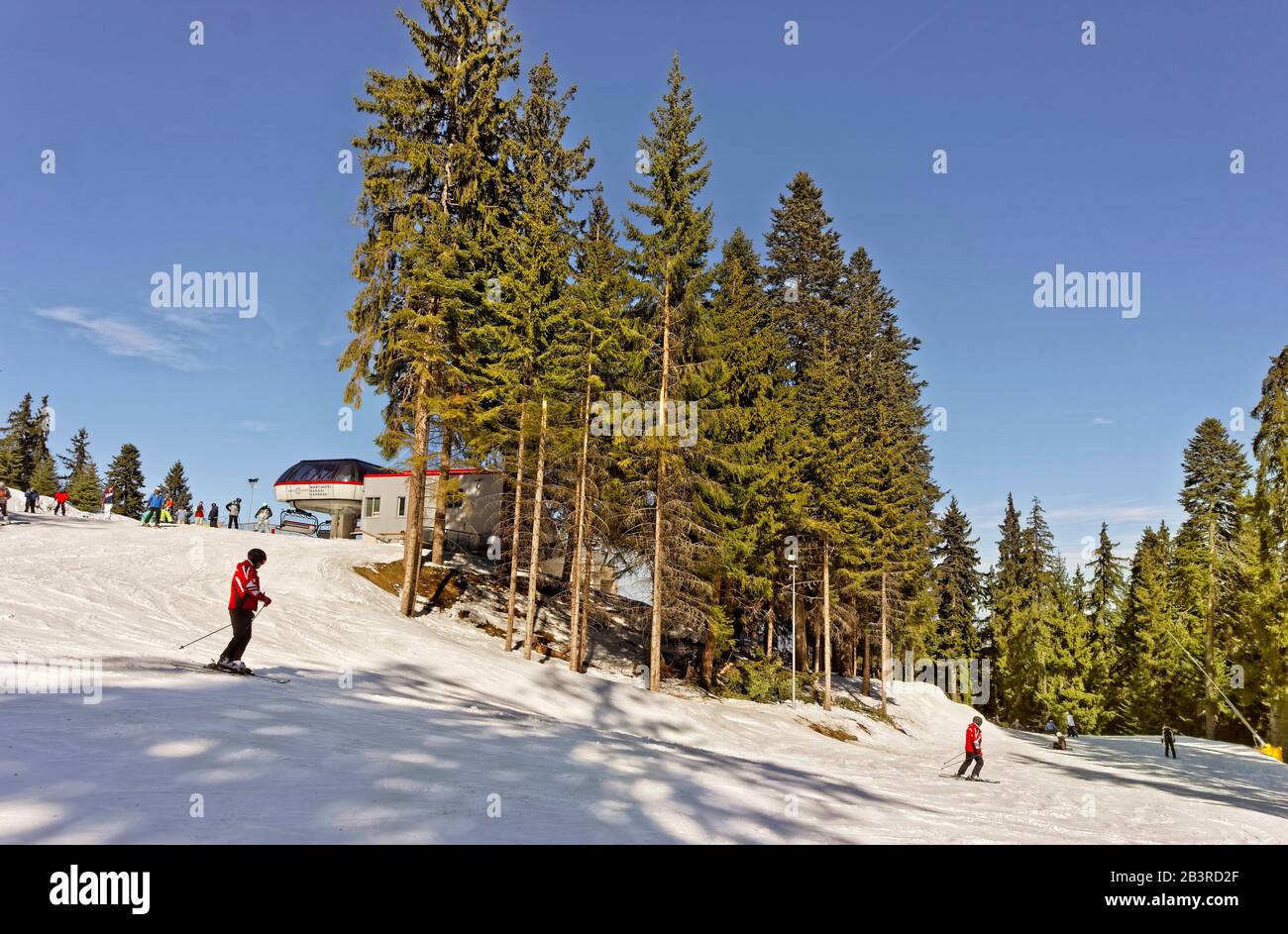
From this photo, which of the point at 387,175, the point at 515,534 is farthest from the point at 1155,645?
the point at 387,175

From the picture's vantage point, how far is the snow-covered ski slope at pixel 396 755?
6301 mm

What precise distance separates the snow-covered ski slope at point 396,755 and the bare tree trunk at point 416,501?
1.03 m

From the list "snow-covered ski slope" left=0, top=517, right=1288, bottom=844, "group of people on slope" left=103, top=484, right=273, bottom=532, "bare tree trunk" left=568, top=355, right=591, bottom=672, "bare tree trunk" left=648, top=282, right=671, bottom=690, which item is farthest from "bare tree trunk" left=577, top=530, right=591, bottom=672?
"group of people on slope" left=103, top=484, right=273, bottom=532

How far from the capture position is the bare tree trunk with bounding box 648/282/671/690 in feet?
84.0

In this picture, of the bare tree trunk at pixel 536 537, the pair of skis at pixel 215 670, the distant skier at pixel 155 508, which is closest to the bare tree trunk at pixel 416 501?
the bare tree trunk at pixel 536 537

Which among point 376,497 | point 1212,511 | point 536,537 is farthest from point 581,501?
point 1212,511

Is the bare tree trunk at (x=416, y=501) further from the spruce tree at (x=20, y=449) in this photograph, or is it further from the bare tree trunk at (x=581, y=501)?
the spruce tree at (x=20, y=449)

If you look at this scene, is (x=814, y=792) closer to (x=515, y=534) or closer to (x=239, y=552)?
(x=515, y=534)

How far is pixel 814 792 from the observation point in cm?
1109

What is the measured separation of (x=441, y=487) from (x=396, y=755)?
17048 millimetres

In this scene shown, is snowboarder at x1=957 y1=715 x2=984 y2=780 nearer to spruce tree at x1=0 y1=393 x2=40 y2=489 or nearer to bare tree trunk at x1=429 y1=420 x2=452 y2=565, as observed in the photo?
bare tree trunk at x1=429 y1=420 x2=452 y2=565

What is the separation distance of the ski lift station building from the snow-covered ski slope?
1077cm

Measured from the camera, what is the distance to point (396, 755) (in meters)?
8.78

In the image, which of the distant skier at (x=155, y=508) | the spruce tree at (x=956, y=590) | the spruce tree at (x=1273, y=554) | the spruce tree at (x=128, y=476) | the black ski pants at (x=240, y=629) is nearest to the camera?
the black ski pants at (x=240, y=629)
